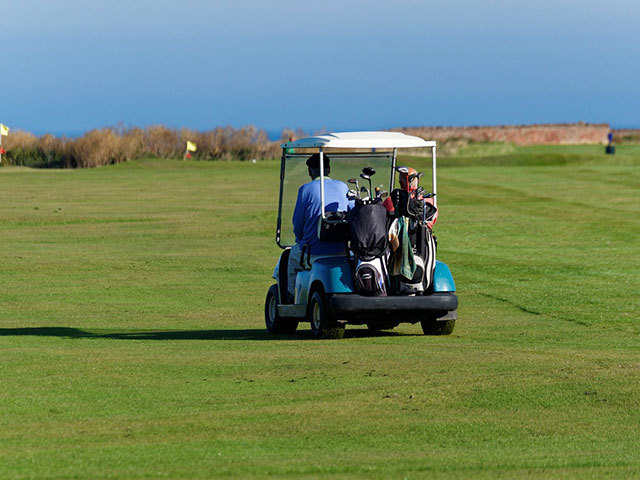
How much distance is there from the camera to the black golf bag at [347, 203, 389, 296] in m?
11.4

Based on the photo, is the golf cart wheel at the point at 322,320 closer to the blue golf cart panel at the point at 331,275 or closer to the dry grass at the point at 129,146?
the blue golf cart panel at the point at 331,275

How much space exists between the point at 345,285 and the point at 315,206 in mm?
960

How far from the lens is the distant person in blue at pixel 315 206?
39.9ft

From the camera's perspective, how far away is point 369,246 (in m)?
11.4

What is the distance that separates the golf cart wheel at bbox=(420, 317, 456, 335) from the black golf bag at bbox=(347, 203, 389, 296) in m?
1.05

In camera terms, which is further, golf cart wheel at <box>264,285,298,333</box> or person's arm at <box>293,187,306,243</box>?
golf cart wheel at <box>264,285,298,333</box>

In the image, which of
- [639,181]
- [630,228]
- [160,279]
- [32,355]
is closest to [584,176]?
[639,181]

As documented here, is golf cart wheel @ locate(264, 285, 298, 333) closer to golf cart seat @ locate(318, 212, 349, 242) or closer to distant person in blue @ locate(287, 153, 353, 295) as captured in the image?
distant person in blue @ locate(287, 153, 353, 295)

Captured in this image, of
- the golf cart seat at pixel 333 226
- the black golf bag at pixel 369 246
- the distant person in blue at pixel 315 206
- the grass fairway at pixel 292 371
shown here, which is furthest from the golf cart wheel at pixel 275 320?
the black golf bag at pixel 369 246

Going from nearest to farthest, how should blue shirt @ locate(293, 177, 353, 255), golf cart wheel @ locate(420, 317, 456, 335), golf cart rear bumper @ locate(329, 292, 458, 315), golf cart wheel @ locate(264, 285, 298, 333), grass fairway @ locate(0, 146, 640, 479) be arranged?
grass fairway @ locate(0, 146, 640, 479), golf cart rear bumper @ locate(329, 292, 458, 315), blue shirt @ locate(293, 177, 353, 255), golf cart wheel @ locate(420, 317, 456, 335), golf cart wheel @ locate(264, 285, 298, 333)

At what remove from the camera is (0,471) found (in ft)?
20.7

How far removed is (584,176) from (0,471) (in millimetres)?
40112

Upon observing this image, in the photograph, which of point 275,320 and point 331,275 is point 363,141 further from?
point 275,320

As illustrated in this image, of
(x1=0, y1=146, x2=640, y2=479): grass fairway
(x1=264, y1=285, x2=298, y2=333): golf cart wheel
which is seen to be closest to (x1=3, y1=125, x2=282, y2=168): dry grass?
(x1=0, y1=146, x2=640, y2=479): grass fairway
